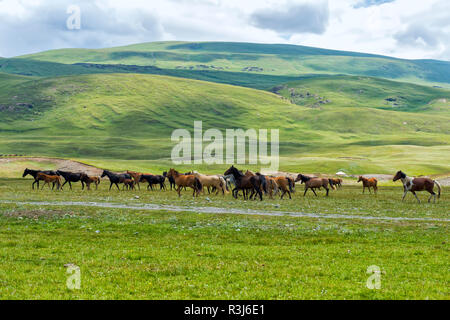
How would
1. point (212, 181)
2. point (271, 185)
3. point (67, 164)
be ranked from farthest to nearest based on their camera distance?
1. point (67, 164)
2. point (212, 181)
3. point (271, 185)

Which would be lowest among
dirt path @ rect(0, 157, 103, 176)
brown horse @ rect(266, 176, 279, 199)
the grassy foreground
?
the grassy foreground

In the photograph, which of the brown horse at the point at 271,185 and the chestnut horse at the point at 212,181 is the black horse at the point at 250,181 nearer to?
the brown horse at the point at 271,185

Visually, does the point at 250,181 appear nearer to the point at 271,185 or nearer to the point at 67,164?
the point at 271,185

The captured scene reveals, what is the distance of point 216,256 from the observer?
16.0m

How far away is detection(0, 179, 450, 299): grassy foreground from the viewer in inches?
452

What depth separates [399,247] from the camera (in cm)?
1830

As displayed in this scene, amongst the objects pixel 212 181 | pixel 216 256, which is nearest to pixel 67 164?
pixel 212 181

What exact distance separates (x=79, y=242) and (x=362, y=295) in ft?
42.0

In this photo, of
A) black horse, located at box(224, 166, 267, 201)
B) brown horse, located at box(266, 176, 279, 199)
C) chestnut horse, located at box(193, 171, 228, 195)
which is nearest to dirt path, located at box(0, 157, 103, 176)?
chestnut horse, located at box(193, 171, 228, 195)

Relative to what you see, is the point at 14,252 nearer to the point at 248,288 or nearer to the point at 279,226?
the point at 248,288

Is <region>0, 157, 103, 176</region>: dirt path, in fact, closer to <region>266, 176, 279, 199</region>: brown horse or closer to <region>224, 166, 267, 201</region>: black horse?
<region>224, 166, 267, 201</region>: black horse

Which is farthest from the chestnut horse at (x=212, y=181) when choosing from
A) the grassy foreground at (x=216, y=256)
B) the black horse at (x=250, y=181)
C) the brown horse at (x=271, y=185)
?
the grassy foreground at (x=216, y=256)
